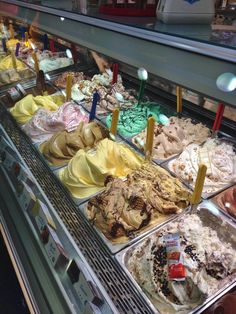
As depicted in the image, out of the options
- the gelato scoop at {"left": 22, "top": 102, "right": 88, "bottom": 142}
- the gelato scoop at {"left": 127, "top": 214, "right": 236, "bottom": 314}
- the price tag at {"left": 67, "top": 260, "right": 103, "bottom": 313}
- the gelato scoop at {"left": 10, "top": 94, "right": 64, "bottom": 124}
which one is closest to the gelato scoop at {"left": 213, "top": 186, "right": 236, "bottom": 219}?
the gelato scoop at {"left": 127, "top": 214, "right": 236, "bottom": 314}

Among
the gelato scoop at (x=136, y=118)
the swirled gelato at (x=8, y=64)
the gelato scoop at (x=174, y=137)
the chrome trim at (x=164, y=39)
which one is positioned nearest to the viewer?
the chrome trim at (x=164, y=39)

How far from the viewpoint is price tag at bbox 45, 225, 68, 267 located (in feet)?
4.43

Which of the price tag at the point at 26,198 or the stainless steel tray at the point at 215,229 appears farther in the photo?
the price tag at the point at 26,198

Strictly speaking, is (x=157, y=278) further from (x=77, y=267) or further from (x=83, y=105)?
(x=83, y=105)

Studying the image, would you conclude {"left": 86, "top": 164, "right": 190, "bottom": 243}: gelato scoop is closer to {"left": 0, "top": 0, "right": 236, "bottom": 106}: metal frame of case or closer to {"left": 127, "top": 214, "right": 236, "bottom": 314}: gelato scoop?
{"left": 127, "top": 214, "right": 236, "bottom": 314}: gelato scoop

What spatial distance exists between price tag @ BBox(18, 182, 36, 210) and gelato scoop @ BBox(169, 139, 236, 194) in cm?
81

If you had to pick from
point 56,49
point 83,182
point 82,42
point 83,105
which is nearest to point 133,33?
point 82,42

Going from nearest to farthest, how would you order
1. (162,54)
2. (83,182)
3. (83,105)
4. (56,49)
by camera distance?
(162,54), (83,182), (83,105), (56,49)

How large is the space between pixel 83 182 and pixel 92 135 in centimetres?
47

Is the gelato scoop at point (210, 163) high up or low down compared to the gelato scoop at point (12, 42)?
up

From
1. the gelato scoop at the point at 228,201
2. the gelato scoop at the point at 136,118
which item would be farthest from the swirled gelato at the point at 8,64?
the gelato scoop at the point at 228,201

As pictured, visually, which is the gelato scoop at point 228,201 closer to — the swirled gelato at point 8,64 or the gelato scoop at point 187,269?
the gelato scoop at point 187,269

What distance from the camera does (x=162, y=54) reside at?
41.6 inches

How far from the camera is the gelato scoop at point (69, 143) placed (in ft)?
6.55
